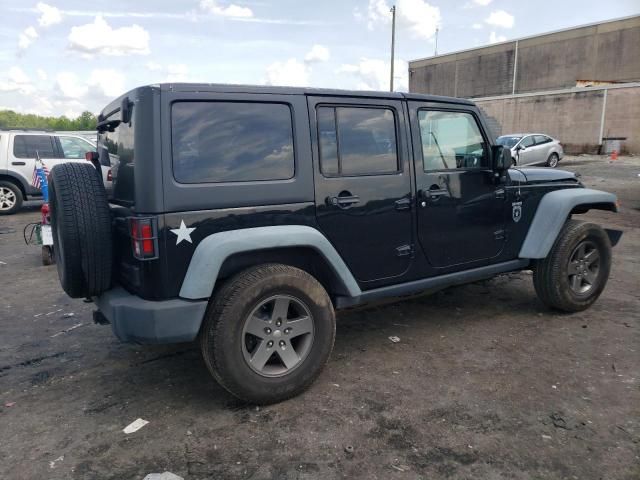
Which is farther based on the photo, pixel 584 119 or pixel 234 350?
pixel 584 119

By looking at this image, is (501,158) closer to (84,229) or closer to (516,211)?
(516,211)

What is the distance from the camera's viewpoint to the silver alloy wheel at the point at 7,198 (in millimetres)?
10789

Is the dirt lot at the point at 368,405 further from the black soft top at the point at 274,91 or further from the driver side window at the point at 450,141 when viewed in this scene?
the black soft top at the point at 274,91

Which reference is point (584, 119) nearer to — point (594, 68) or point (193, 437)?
point (594, 68)

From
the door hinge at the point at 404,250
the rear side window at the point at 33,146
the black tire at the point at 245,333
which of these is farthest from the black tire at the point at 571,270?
the rear side window at the point at 33,146

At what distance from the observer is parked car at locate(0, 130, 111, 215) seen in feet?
34.9

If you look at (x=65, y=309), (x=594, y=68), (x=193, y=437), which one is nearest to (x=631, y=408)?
(x=193, y=437)

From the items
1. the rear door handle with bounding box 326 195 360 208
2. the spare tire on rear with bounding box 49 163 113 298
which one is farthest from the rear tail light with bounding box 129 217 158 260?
the rear door handle with bounding box 326 195 360 208

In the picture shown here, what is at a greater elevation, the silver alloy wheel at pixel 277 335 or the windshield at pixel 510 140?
the windshield at pixel 510 140

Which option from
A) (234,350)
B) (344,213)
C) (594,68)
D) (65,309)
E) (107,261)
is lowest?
(65,309)

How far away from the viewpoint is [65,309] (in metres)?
4.96

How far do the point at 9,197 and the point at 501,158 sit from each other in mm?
10895

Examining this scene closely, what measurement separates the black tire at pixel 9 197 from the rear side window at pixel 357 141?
1014 cm

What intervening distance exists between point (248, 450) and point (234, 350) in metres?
0.55
